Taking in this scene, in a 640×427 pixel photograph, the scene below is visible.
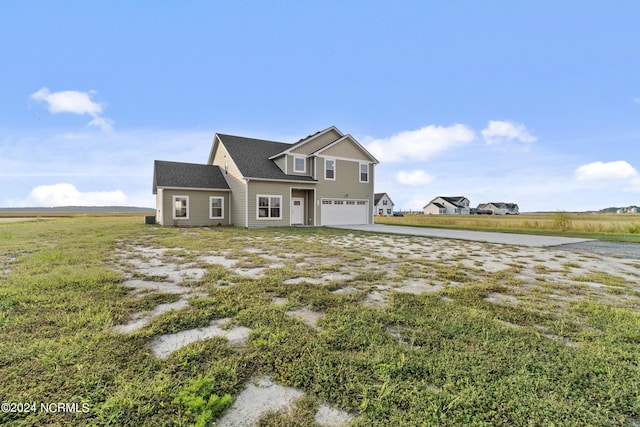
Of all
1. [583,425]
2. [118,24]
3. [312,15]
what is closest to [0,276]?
[583,425]

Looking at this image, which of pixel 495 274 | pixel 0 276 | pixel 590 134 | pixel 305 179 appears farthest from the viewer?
pixel 590 134

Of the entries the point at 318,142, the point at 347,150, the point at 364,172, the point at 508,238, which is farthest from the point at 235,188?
the point at 508,238

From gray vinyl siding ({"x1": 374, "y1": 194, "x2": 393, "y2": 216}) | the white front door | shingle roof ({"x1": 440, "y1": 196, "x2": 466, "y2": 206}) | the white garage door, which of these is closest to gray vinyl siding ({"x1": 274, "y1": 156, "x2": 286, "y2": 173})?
the white front door

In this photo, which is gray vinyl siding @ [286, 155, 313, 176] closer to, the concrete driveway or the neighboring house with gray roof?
the neighboring house with gray roof

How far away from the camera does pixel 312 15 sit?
15.1m

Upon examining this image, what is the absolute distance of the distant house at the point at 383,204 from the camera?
59.8 metres

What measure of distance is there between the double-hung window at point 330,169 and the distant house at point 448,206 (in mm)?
68295

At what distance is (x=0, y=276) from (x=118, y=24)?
13.5 metres

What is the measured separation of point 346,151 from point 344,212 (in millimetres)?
4407

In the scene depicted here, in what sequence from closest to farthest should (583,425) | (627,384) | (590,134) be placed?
(583,425)
(627,384)
(590,134)

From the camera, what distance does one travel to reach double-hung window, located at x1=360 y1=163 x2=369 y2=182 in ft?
65.6

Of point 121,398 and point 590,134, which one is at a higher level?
point 590,134

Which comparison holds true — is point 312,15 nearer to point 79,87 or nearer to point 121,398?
point 79,87

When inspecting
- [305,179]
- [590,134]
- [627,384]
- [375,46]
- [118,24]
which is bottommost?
[627,384]
